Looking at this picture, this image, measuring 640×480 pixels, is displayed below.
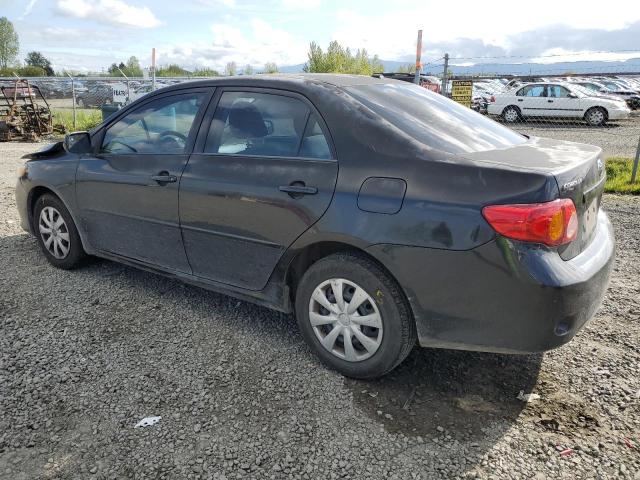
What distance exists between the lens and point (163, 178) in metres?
A: 3.68

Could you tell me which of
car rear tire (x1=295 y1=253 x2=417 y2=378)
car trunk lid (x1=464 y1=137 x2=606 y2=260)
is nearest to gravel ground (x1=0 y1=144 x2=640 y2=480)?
car rear tire (x1=295 y1=253 x2=417 y2=378)

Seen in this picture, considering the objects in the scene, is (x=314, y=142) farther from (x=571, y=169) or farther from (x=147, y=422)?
(x=147, y=422)

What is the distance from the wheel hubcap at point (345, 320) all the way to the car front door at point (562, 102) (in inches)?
764

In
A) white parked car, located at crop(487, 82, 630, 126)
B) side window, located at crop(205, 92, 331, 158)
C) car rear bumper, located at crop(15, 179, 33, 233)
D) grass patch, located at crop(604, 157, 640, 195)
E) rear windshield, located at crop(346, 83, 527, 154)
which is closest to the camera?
rear windshield, located at crop(346, 83, 527, 154)

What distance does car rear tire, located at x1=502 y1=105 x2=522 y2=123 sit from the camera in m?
20.5

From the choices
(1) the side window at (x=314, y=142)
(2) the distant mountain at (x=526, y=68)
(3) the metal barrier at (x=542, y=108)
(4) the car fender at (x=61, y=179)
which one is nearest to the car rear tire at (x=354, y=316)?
(1) the side window at (x=314, y=142)

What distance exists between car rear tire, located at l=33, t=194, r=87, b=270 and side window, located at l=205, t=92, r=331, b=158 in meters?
1.77

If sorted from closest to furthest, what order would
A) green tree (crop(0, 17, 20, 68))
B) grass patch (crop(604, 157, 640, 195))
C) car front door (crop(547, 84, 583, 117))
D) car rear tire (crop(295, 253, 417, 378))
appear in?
car rear tire (crop(295, 253, 417, 378)) < grass patch (crop(604, 157, 640, 195)) < car front door (crop(547, 84, 583, 117)) < green tree (crop(0, 17, 20, 68))

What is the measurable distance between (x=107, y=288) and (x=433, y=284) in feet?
9.39

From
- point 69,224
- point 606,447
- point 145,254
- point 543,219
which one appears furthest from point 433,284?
point 69,224

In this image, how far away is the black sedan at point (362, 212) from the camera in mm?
2496

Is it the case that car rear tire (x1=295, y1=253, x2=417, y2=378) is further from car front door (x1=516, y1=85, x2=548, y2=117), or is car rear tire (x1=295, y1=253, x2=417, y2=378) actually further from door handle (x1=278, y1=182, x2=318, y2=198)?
car front door (x1=516, y1=85, x2=548, y2=117)

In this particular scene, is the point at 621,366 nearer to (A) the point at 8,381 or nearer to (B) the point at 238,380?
(B) the point at 238,380

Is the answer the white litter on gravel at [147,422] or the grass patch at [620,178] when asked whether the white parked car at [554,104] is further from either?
the white litter on gravel at [147,422]
